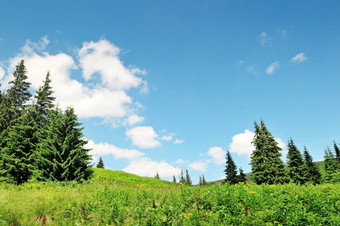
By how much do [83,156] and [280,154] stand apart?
30436mm

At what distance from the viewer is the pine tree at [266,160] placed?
32094 mm

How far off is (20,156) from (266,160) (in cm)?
3353

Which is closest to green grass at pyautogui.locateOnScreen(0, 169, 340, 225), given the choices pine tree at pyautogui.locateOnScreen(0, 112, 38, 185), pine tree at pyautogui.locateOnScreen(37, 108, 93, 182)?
pine tree at pyautogui.locateOnScreen(37, 108, 93, 182)

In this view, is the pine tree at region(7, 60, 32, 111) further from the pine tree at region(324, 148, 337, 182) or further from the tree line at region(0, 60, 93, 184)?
the pine tree at region(324, 148, 337, 182)

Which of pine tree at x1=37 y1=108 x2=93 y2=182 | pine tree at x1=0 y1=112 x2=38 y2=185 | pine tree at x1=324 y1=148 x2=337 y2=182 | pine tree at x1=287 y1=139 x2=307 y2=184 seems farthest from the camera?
pine tree at x1=324 y1=148 x2=337 y2=182

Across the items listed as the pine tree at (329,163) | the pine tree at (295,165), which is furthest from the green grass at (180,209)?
the pine tree at (329,163)

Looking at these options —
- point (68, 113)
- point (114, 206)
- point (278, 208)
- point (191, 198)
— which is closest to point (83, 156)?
point (68, 113)

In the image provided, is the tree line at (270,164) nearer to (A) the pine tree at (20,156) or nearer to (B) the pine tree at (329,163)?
(B) the pine tree at (329,163)

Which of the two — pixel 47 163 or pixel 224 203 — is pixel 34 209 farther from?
pixel 47 163

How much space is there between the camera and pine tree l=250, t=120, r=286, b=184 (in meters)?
32.1

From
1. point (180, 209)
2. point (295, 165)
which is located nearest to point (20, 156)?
point (180, 209)

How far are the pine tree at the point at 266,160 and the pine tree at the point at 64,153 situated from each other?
27.5 meters

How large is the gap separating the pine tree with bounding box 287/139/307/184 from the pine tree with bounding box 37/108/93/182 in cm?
3709

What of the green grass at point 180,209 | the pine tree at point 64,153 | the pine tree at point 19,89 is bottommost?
the green grass at point 180,209
